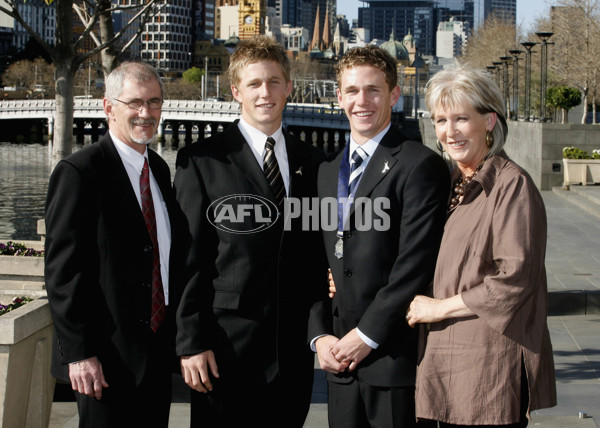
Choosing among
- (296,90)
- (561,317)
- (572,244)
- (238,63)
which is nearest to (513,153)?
(572,244)

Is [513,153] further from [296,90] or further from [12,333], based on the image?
[296,90]

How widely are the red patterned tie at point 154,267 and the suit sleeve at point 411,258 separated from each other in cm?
84

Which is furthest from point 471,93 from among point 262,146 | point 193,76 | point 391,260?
point 193,76

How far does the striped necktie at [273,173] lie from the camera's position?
344 centimetres

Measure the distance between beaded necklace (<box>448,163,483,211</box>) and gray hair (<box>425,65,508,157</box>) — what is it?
0.10 m

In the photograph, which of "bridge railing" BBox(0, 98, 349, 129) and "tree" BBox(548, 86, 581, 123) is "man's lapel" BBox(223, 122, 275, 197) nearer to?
"tree" BBox(548, 86, 581, 123)

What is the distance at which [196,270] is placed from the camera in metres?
3.28

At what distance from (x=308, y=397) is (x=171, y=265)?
0.79m

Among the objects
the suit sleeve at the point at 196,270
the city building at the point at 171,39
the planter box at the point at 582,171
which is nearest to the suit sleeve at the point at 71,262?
the suit sleeve at the point at 196,270

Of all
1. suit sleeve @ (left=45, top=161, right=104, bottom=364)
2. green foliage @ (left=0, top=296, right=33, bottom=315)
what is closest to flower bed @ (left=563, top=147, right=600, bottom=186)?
green foliage @ (left=0, top=296, right=33, bottom=315)

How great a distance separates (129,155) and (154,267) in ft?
1.57

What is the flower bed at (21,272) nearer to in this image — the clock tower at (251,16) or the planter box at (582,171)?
the planter box at (582,171)

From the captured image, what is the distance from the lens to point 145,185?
347 centimetres

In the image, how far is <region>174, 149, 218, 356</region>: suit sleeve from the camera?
3.26m
